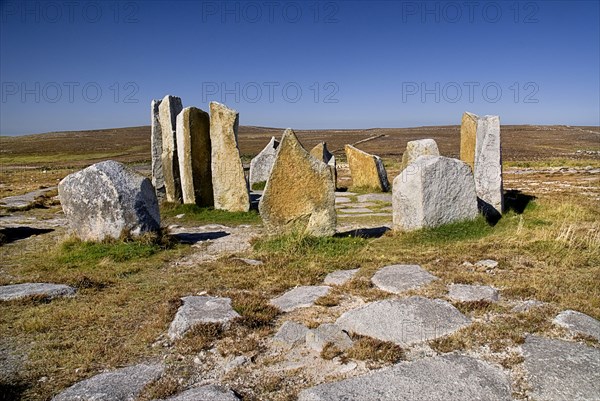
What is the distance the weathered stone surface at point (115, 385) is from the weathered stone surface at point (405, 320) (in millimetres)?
2094

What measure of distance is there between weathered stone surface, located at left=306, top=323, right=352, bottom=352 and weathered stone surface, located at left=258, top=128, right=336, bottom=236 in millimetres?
4737

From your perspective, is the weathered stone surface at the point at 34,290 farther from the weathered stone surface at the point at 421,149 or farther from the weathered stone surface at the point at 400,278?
the weathered stone surface at the point at 421,149

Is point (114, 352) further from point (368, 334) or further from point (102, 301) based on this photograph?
point (368, 334)

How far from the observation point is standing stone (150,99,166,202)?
51.9ft

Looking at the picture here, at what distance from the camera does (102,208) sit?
9.89m

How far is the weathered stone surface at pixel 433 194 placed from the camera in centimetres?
1002

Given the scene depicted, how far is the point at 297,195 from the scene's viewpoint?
10.0m

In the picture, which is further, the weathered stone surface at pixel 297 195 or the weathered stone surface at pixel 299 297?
the weathered stone surface at pixel 297 195

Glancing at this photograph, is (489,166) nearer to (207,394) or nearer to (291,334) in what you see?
(291,334)

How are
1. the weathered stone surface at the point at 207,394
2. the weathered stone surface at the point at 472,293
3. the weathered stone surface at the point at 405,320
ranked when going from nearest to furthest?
the weathered stone surface at the point at 207,394 < the weathered stone surface at the point at 405,320 < the weathered stone surface at the point at 472,293

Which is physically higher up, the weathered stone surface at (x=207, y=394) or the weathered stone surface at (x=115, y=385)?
the weathered stone surface at (x=207, y=394)

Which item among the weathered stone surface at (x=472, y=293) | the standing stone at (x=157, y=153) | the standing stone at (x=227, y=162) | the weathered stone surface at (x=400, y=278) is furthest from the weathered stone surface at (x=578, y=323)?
the standing stone at (x=157, y=153)

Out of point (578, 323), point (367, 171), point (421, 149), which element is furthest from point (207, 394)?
point (367, 171)

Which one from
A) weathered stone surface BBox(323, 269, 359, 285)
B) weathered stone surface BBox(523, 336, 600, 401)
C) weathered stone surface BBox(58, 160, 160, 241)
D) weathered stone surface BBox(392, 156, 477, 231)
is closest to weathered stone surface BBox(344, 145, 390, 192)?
weathered stone surface BBox(392, 156, 477, 231)
